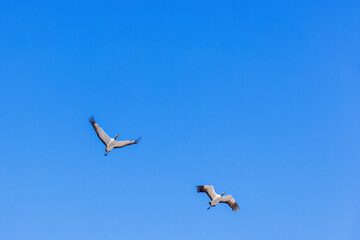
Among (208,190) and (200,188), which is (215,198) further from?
(200,188)

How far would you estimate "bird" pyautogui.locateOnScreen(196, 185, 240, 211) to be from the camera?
140 ft

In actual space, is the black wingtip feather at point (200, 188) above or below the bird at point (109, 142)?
below

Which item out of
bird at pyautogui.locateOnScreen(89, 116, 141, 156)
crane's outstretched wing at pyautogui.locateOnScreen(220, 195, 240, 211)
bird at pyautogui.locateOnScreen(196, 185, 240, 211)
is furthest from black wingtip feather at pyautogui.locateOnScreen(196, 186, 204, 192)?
bird at pyautogui.locateOnScreen(89, 116, 141, 156)

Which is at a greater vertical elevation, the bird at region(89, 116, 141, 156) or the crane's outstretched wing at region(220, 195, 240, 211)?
the bird at region(89, 116, 141, 156)

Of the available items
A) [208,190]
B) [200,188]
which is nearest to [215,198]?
[208,190]

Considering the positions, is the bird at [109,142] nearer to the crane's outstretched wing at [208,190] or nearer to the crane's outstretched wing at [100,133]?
the crane's outstretched wing at [100,133]

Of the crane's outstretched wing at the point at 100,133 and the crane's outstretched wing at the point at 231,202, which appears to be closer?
the crane's outstretched wing at the point at 100,133

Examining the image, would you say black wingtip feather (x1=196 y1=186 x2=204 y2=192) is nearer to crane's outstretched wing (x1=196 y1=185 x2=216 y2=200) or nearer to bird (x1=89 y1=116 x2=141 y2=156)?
crane's outstretched wing (x1=196 y1=185 x2=216 y2=200)

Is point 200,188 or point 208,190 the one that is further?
point 208,190

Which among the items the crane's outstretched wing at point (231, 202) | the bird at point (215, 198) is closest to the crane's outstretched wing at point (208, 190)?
the bird at point (215, 198)

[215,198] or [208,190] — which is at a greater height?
[208,190]

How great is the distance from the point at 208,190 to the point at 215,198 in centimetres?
126

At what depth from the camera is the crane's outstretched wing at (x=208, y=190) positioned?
42594 millimetres

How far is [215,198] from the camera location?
143 ft
